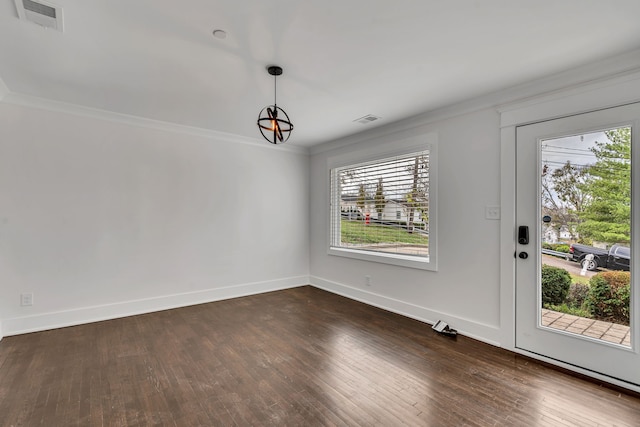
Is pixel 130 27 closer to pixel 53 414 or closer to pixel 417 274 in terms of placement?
pixel 53 414

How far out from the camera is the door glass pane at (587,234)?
2.44m

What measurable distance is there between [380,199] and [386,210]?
205 millimetres

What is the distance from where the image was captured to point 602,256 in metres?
2.53

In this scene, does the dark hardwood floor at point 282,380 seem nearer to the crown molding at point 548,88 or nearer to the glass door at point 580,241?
the glass door at point 580,241

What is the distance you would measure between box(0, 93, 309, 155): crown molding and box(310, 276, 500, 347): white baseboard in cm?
272

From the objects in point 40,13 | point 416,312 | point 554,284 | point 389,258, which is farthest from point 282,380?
point 40,13

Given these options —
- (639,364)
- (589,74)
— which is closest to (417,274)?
(639,364)

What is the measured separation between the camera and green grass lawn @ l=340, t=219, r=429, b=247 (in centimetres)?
407

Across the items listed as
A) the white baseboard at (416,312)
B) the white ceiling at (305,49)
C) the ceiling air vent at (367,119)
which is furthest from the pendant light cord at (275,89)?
the white baseboard at (416,312)

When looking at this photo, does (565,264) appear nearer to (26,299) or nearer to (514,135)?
(514,135)

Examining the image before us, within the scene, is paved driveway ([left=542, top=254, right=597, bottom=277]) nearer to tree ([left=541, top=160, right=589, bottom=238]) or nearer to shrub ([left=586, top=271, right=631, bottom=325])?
shrub ([left=586, top=271, right=631, bottom=325])

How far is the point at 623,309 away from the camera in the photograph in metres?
2.42

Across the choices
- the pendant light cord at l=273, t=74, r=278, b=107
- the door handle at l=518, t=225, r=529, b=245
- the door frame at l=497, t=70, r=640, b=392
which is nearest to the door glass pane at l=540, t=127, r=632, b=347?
the door handle at l=518, t=225, r=529, b=245

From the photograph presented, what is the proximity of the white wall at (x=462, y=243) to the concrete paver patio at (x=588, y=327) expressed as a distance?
449 millimetres
